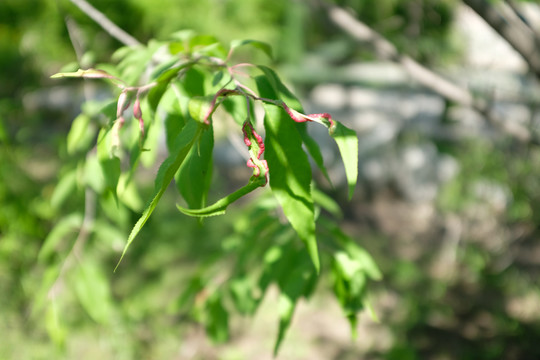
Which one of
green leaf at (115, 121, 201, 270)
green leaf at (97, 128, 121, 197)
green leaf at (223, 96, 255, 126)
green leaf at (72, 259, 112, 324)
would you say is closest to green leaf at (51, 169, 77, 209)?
green leaf at (72, 259, 112, 324)

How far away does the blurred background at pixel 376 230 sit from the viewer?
6.74 ft

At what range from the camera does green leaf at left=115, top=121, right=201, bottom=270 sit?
0.50 meters

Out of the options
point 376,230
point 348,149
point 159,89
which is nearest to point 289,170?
point 348,149

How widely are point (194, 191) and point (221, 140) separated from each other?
6481 mm

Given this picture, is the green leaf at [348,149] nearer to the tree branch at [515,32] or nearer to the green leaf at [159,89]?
the green leaf at [159,89]

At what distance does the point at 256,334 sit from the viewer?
11.1 feet

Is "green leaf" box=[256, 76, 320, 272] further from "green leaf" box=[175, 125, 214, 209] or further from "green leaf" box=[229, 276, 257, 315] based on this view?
"green leaf" box=[229, 276, 257, 315]

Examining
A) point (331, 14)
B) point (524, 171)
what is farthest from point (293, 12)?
point (331, 14)

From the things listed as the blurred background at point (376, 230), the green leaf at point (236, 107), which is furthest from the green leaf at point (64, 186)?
the green leaf at point (236, 107)

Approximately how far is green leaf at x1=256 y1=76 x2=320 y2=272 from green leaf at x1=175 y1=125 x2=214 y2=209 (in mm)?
95

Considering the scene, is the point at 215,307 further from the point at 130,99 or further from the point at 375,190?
the point at 375,190

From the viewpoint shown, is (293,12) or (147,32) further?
(147,32)

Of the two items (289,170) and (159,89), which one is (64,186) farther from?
(289,170)

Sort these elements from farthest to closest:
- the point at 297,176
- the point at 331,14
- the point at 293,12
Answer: the point at 293,12
the point at 331,14
the point at 297,176
